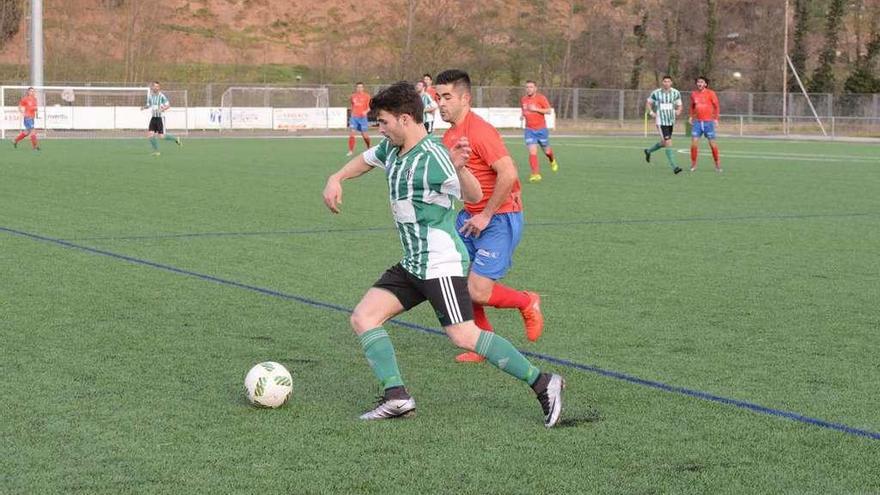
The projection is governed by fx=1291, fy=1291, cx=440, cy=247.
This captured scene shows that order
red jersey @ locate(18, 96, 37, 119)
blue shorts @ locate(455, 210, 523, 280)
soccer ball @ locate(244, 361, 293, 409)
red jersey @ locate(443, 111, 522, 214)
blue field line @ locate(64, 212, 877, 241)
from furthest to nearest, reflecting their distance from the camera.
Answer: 1. red jersey @ locate(18, 96, 37, 119)
2. blue field line @ locate(64, 212, 877, 241)
3. blue shorts @ locate(455, 210, 523, 280)
4. red jersey @ locate(443, 111, 522, 214)
5. soccer ball @ locate(244, 361, 293, 409)

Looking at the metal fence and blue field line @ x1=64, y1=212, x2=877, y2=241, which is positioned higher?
the metal fence

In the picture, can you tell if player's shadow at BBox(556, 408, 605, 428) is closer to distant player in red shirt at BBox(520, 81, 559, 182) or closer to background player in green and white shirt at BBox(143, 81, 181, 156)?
distant player in red shirt at BBox(520, 81, 559, 182)

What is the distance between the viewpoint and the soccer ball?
20.1 feet

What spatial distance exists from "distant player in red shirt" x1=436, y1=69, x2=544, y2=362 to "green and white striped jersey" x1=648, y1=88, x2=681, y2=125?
64.6 ft

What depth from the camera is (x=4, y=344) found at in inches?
303

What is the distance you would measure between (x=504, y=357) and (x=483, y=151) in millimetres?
1985

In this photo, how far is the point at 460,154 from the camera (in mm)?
5801

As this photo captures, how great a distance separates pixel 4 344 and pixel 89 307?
1420 mm

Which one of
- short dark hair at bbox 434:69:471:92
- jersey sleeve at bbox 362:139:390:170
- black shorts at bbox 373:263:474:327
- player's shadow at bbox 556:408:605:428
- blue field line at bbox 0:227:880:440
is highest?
short dark hair at bbox 434:69:471:92

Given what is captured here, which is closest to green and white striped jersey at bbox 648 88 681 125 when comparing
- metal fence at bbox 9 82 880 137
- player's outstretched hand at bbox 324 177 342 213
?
player's outstretched hand at bbox 324 177 342 213

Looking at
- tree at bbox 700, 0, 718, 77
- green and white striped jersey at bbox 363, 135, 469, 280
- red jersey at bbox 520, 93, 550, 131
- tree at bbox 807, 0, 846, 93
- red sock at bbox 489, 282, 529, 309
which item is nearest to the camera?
green and white striped jersey at bbox 363, 135, 469, 280

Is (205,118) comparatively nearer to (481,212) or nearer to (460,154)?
(481,212)

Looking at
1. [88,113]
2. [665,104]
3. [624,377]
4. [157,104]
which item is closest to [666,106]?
[665,104]

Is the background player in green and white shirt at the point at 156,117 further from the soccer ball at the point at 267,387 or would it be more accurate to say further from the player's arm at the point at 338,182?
the soccer ball at the point at 267,387
